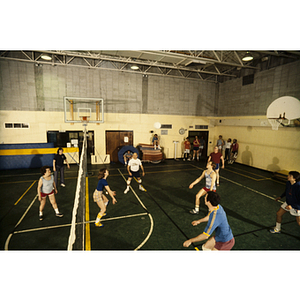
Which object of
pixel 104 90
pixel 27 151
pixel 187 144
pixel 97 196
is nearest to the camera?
pixel 97 196

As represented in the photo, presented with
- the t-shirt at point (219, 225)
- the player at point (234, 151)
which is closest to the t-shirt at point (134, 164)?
the t-shirt at point (219, 225)

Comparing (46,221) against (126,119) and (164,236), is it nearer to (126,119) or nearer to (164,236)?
(164,236)

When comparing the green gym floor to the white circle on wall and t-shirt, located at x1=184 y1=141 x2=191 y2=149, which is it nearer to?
t-shirt, located at x1=184 y1=141 x2=191 y2=149

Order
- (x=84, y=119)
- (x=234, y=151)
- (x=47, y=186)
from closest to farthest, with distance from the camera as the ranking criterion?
(x=47, y=186) → (x=84, y=119) → (x=234, y=151)

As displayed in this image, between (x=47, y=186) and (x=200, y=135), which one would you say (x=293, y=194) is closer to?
(x=47, y=186)

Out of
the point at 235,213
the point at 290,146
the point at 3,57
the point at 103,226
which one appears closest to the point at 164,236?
the point at 103,226

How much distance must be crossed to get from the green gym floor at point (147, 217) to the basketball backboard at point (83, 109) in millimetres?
5348

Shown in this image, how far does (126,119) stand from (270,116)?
1050cm

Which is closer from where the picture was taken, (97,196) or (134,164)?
(97,196)

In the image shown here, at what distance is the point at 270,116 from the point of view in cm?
1188

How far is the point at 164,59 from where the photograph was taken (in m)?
13.5

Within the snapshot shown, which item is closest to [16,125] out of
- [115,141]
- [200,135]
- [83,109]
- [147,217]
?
[83,109]

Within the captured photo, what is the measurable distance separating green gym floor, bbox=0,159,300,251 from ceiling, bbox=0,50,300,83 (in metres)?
7.64

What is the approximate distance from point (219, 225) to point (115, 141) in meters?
12.7
